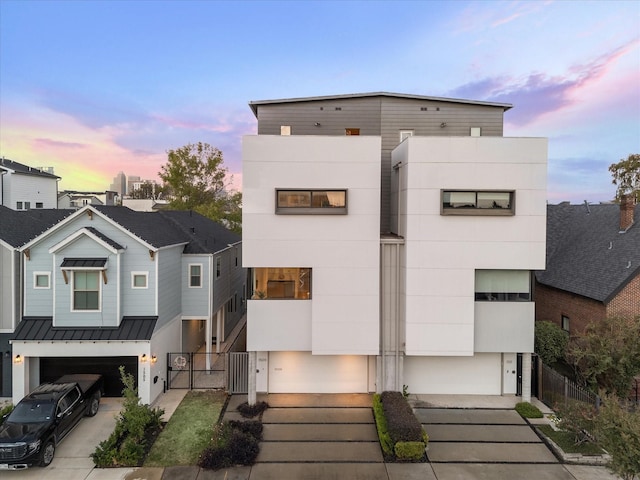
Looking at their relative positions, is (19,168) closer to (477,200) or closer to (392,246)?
(392,246)

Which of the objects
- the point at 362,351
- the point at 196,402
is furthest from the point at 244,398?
the point at 362,351

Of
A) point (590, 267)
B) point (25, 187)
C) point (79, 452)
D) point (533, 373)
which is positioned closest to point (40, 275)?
point (79, 452)

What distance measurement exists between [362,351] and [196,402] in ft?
21.5

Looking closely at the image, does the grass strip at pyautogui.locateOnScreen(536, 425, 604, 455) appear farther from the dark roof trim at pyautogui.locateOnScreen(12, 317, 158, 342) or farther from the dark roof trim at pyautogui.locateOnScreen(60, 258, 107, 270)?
the dark roof trim at pyautogui.locateOnScreen(60, 258, 107, 270)

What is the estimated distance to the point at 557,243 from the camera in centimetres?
2031

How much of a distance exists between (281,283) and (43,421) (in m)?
7.88

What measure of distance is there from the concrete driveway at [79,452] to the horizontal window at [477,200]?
Result: 12940 mm

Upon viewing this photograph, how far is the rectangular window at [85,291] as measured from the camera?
1308 cm

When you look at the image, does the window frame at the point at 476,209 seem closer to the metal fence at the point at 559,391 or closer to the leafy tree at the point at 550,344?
the leafy tree at the point at 550,344

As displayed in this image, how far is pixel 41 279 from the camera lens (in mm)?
13422

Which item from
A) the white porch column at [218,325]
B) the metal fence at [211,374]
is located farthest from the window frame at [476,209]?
the white porch column at [218,325]

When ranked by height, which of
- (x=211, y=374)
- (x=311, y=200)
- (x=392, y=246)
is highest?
(x=311, y=200)

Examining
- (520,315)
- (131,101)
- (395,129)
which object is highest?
(131,101)

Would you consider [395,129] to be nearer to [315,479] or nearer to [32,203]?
[315,479]
